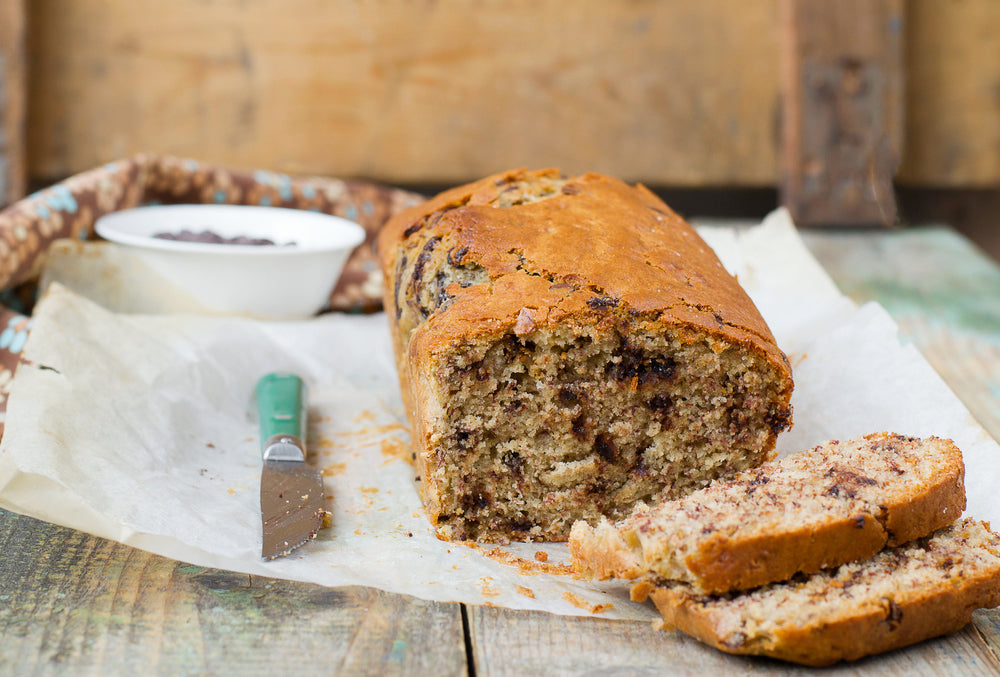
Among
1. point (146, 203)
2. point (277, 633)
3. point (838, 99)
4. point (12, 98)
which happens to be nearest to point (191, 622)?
point (277, 633)

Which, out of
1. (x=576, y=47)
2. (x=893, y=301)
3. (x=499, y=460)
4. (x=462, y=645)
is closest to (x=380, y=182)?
(x=576, y=47)

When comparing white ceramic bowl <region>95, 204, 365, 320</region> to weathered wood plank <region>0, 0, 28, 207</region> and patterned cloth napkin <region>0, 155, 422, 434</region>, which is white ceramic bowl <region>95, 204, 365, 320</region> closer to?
patterned cloth napkin <region>0, 155, 422, 434</region>

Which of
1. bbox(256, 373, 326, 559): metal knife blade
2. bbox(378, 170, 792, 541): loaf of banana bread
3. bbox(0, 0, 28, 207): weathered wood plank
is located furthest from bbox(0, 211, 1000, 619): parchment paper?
bbox(0, 0, 28, 207): weathered wood plank

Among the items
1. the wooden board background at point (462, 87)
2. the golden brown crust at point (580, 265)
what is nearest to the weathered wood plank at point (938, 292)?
the wooden board background at point (462, 87)

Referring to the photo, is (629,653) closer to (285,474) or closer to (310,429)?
(285,474)

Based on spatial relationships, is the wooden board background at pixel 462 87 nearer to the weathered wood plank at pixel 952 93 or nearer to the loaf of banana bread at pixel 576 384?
the weathered wood plank at pixel 952 93
